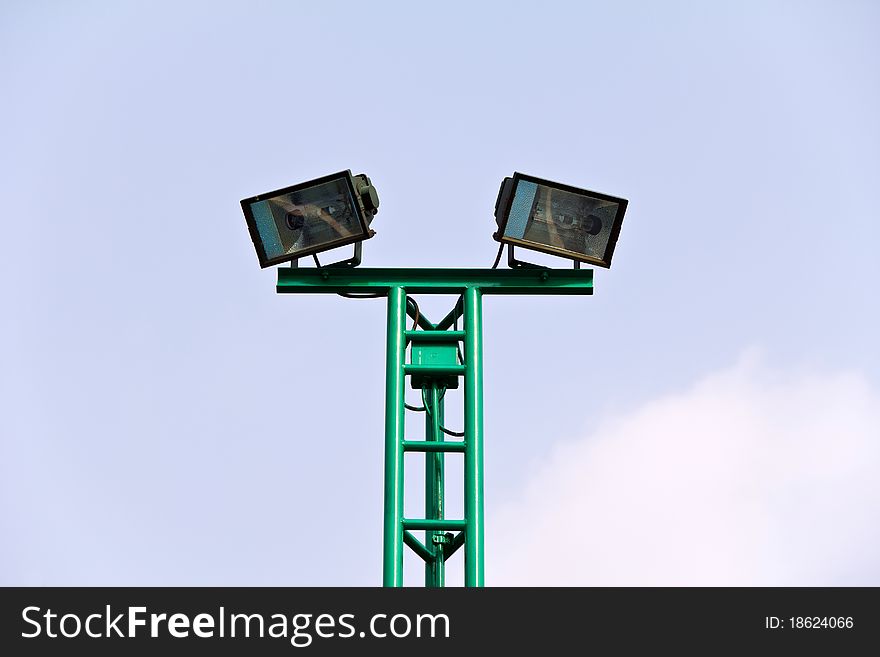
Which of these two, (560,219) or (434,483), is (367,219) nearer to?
(560,219)

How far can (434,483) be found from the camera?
8.66 meters

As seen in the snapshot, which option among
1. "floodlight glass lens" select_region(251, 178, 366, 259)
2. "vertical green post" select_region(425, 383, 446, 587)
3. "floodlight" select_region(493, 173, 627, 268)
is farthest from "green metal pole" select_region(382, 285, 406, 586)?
"floodlight" select_region(493, 173, 627, 268)

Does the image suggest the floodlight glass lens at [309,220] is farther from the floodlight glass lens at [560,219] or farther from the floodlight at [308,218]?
the floodlight glass lens at [560,219]

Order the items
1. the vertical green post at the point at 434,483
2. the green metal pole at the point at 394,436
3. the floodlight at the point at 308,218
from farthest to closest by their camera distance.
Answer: the floodlight at the point at 308,218, the vertical green post at the point at 434,483, the green metal pole at the point at 394,436

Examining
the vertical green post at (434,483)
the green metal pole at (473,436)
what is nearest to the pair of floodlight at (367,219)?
the green metal pole at (473,436)

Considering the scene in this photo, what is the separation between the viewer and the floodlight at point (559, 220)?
909 centimetres

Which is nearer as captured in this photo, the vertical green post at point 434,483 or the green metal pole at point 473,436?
the green metal pole at point 473,436

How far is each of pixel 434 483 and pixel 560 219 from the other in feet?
Answer: 5.10

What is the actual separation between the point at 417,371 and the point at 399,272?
571 mm

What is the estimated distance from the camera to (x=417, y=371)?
8812mm

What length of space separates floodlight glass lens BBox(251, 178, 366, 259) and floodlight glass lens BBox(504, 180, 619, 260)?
2.70 feet

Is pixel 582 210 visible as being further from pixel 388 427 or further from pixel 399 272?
pixel 388 427

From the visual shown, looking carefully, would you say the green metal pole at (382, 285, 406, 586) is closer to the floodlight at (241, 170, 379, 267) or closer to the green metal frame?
the green metal frame
